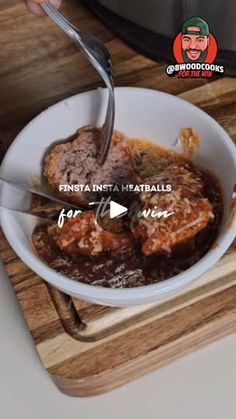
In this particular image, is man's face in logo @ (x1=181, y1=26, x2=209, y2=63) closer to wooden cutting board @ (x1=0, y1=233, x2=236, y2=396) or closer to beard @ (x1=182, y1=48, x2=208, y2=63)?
beard @ (x1=182, y1=48, x2=208, y2=63)

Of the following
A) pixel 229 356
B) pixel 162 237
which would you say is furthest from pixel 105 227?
pixel 229 356

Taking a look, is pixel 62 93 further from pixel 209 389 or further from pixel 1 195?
pixel 209 389

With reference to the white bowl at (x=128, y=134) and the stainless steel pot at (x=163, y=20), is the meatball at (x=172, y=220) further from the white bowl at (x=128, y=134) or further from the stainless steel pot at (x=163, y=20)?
the stainless steel pot at (x=163, y=20)

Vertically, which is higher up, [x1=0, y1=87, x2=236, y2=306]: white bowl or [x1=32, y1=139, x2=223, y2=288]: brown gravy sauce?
[x1=0, y1=87, x2=236, y2=306]: white bowl

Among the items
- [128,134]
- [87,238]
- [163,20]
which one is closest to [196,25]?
[163,20]

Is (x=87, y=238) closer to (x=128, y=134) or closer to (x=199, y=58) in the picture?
(x=128, y=134)

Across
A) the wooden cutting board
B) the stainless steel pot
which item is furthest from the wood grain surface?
the stainless steel pot
